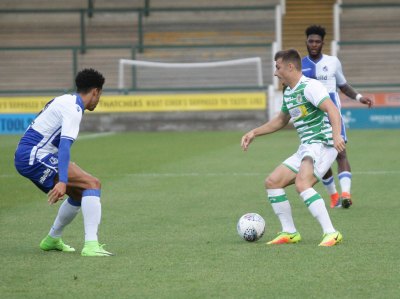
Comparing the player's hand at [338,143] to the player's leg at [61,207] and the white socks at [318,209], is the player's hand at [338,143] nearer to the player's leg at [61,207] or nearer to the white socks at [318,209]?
the white socks at [318,209]

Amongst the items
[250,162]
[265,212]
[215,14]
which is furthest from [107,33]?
[265,212]

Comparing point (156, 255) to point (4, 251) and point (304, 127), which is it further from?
point (304, 127)

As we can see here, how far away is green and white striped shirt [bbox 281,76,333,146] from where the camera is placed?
8930 mm

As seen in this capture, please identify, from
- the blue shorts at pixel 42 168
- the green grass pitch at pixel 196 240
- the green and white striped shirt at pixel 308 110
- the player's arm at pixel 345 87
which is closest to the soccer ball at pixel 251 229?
the green grass pitch at pixel 196 240

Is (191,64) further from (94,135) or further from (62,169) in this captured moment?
(62,169)

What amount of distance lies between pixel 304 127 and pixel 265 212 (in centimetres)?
244

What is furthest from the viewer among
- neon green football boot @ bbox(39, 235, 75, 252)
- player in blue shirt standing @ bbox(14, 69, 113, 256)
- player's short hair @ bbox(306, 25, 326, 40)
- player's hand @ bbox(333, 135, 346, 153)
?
player's short hair @ bbox(306, 25, 326, 40)

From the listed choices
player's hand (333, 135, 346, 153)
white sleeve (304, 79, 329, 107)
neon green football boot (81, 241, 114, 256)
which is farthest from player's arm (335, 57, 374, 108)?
neon green football boot (81, 241, 114, 256)

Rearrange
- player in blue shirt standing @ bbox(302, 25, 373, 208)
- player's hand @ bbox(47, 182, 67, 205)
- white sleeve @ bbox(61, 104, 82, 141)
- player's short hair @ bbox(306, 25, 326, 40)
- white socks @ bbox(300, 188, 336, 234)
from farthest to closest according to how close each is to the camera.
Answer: player in blue shirt standing @ bbox(302, 25, 373, 208) < player's short hair @ bbox(306, 25, 326, 40) < white socks @ bbox(300, 188, 336, 234) < white sleeve @ bbox(61, 104, 82, 141) < player's hand @ bbox(47, 182, 67, 205)

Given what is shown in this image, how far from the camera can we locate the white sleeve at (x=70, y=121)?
313 inches

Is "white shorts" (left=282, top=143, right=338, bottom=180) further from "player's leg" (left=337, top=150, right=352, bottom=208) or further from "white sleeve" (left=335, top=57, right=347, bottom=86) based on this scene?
"white sleeve" (left=335, top=57, right=347, bottom=86)

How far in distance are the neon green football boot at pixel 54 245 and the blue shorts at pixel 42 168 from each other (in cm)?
50

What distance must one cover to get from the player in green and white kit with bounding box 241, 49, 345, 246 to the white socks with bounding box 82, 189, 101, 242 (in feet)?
5.35

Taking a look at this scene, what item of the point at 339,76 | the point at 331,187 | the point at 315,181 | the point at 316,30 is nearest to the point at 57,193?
the point at 315,181
